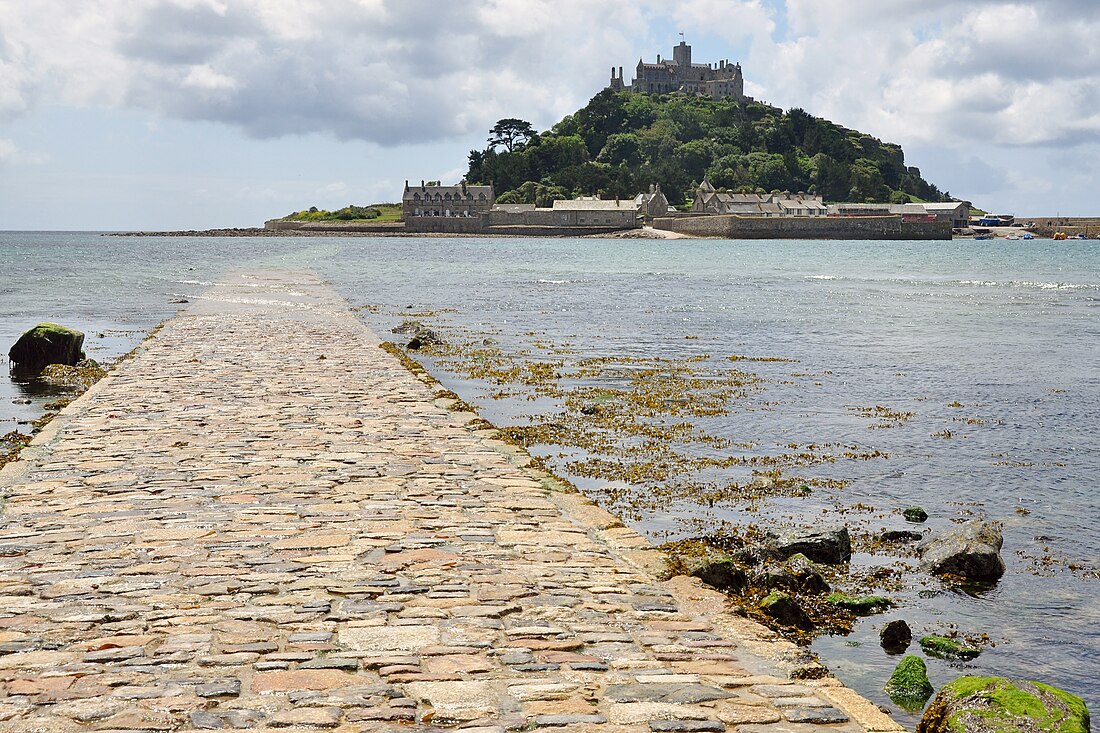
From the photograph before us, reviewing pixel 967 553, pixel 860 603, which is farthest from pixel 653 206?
pixel 860 603

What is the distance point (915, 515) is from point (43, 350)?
15342 mm

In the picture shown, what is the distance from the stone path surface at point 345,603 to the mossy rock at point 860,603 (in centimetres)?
128

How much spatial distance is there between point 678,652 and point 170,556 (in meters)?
3.45

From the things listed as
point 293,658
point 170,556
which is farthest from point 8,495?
point 293,658

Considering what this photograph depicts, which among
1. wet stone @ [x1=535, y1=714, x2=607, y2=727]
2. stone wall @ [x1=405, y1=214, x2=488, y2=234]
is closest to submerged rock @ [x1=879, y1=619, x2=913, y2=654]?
wet stone @ [x1=535, y1=714, x2=607, y2=727]

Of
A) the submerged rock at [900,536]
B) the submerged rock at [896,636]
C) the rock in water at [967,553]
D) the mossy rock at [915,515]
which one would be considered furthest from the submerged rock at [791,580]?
the mossy rock at [915,515]

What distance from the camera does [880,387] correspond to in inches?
732

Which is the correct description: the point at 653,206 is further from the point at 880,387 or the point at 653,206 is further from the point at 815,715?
the point at 815,715

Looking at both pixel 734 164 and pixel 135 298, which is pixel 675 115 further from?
pixel 135 298

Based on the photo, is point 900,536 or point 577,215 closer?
point 900,536

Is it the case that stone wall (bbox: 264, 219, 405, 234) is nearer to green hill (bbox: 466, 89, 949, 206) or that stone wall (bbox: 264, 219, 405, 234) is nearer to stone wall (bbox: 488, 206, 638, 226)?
green hill (bbox: 466, 89, 949, 206)

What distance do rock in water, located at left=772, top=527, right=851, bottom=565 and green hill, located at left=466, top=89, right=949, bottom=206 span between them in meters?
156

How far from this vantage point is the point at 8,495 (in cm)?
855

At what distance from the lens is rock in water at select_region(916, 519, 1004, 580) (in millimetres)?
8383
